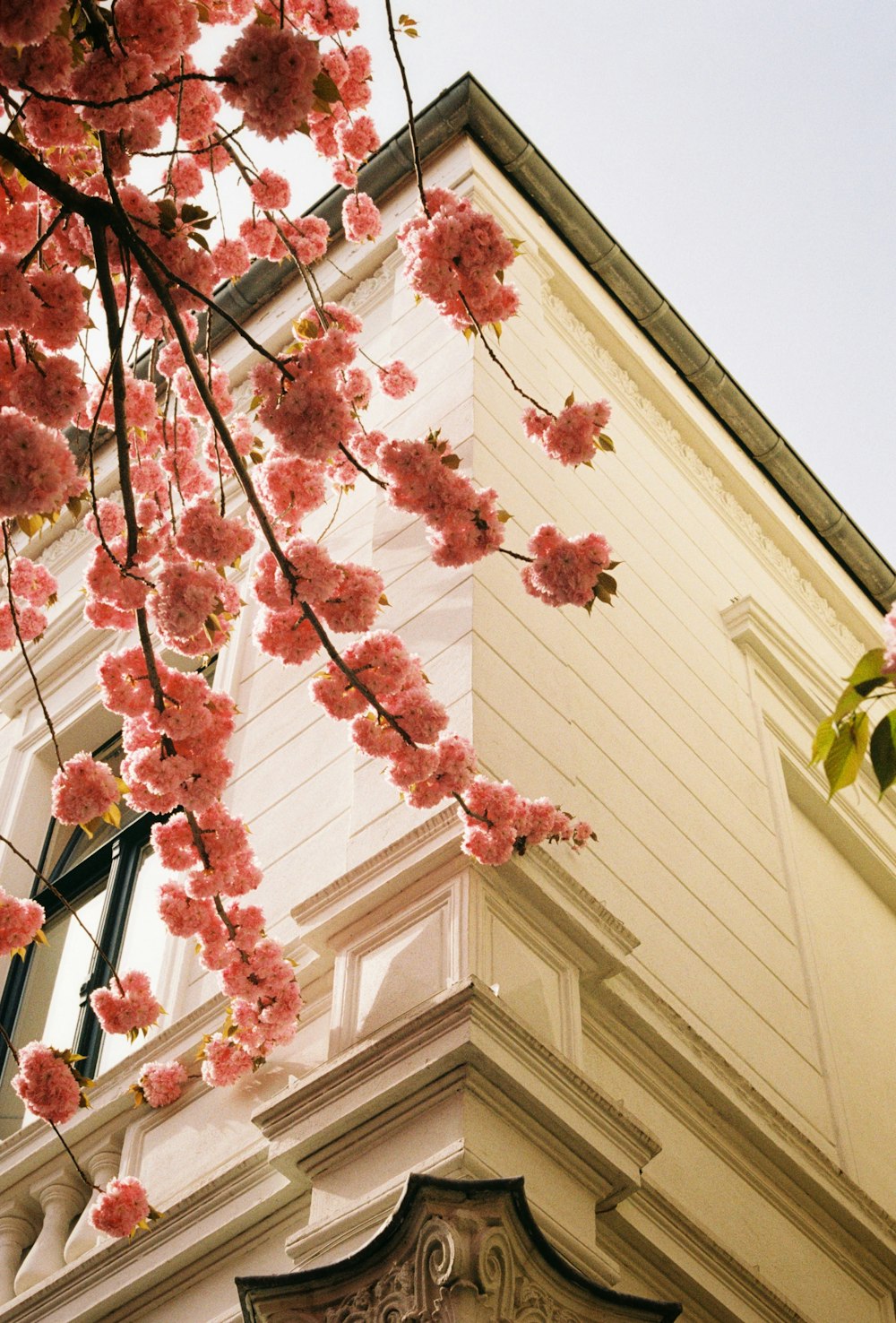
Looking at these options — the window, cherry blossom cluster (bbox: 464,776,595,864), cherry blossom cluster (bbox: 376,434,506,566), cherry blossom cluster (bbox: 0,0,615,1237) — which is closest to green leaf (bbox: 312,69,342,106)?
cherry blossom cluster (bbox: 0,0,615,1237)

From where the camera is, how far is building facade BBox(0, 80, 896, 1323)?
13.5 ft

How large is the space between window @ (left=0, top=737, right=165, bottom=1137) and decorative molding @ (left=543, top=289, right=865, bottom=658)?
3501mm

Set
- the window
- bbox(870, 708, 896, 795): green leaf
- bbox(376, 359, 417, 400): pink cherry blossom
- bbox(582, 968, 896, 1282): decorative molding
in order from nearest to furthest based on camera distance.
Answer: bbox(870, 708, 896, 795): green leaf → bbox(582, 968, 896, 1282): decorative molding → bbox(376, 359, 417, 400): pink cherry blossom → the window

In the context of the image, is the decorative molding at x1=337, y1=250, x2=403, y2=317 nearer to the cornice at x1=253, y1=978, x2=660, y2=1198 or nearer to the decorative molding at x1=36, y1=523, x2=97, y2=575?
the decorative molding at x1=36, y1=523, x2=97, y2=575

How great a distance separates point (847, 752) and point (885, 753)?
0.18 ft

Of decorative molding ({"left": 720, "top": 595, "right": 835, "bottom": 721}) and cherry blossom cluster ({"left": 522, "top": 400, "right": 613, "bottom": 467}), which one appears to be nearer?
cherry blossom cluster ({"left": 522, "top": 400, "right": 613, "bottom": 467})

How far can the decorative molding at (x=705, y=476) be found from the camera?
28.4 feet

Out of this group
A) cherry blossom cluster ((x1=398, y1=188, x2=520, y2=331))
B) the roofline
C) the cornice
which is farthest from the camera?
the roofline

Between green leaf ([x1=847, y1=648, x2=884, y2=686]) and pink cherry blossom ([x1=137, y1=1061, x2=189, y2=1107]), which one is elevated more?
pink cherry blossom ([x1=137, y1=1061, x2=189, y2=1107])

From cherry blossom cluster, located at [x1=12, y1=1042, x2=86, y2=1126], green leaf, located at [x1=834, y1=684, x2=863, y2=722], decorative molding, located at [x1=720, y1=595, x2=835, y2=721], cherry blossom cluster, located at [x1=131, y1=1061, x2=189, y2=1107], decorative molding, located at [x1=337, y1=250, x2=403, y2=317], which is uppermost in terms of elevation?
decorative molding, located at [x1=337, y1=250, x2=403, y2=317]

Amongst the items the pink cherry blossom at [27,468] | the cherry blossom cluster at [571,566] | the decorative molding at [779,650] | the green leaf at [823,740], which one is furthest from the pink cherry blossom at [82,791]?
the decorative molding at [779,650]

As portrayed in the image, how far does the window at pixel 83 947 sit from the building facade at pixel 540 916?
4 centimetres

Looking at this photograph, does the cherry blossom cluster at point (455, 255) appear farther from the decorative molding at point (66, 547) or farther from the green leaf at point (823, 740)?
the decorative molding at point (66, 547)

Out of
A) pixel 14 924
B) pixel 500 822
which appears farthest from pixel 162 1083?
pixel 500 822
